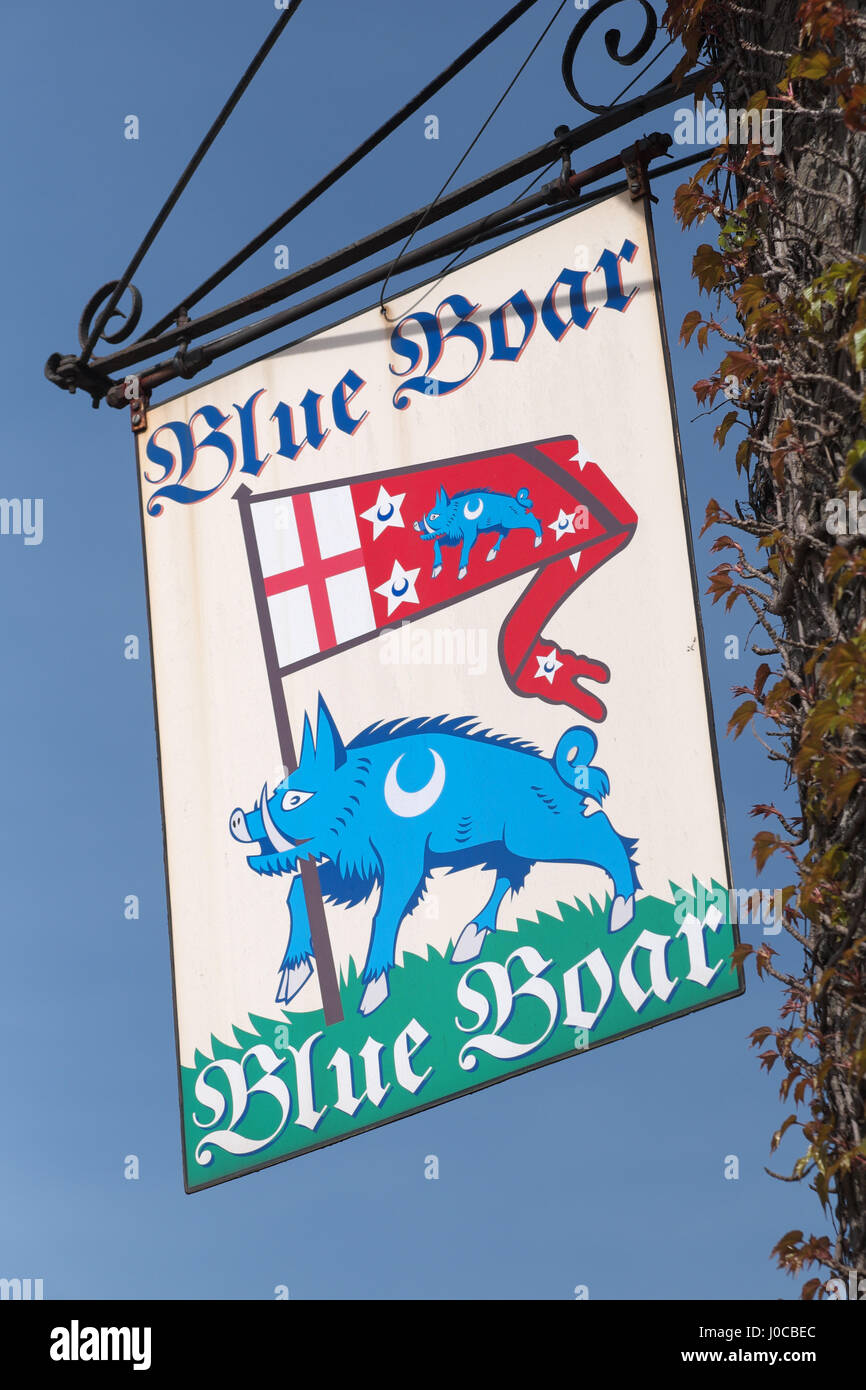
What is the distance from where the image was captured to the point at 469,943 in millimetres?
4996

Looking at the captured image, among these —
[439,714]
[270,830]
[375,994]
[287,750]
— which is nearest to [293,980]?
[375,994]

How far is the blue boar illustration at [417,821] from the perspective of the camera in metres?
4.97

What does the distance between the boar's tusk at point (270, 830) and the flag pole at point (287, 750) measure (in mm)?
120

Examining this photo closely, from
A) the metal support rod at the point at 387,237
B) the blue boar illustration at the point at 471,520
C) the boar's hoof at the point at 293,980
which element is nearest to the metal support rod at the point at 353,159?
the metal support rod at the point at 387,237

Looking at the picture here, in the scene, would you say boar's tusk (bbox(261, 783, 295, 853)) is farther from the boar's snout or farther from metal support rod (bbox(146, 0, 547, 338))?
metal support rod (bbox(146, 0, 547, 338))

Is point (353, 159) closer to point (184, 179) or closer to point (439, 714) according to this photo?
point (184, 179)

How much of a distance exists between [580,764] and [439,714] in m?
0.57

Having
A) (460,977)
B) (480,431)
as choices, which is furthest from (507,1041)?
(480,431)

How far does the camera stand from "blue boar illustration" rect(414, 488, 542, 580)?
17.7 feet

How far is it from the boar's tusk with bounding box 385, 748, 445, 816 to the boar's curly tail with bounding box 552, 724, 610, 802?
16.6 inches

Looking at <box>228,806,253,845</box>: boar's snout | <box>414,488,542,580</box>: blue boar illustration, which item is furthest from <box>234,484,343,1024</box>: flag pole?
<box>414,488,542,580</box>: blue boar illustration
